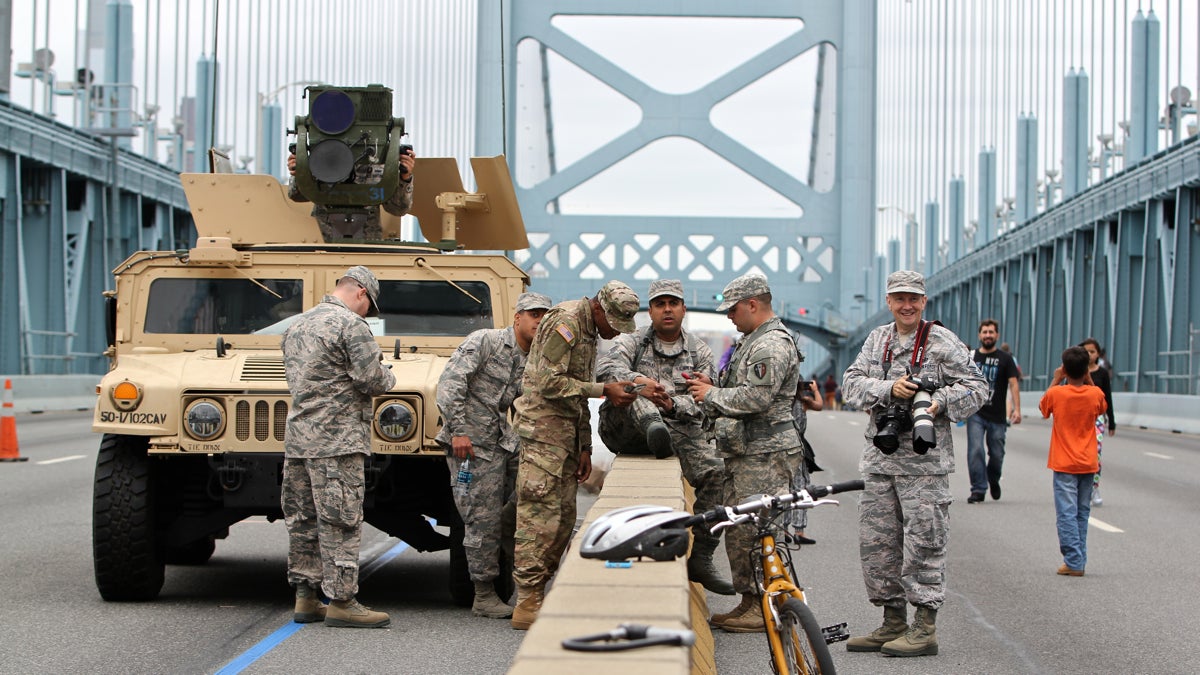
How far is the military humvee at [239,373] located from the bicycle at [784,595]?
274 cm

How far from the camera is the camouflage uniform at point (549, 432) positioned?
7215mm

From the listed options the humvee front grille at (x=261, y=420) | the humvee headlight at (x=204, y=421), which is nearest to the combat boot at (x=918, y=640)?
the humvee front grille at (x=261, y=420)

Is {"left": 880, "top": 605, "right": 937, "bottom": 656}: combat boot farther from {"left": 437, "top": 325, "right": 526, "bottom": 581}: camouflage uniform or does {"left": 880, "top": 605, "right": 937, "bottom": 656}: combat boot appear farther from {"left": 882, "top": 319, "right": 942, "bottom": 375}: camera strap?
{"left": 437, "top": 325, "right": 526, "bottom": 581}: camouflage uniform

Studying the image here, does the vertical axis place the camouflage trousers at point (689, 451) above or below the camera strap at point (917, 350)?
below

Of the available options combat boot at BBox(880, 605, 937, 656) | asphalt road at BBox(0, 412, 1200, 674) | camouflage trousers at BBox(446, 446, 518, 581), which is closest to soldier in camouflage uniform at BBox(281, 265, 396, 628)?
asphalt road at BBox(0, 412, 1200, 674)

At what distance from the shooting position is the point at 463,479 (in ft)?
25.5

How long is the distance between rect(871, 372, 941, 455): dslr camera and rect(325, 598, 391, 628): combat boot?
2286 mm

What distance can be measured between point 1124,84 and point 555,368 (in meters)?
40.9

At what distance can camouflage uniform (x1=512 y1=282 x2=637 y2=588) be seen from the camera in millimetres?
7215

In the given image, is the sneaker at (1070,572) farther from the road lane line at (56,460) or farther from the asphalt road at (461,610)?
the road lane line at (56,460)

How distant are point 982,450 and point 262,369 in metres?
7.24

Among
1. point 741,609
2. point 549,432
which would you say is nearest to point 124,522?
point 549,432

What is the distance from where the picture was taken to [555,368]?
23.7 ft

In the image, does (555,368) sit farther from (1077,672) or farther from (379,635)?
(1077,672)
